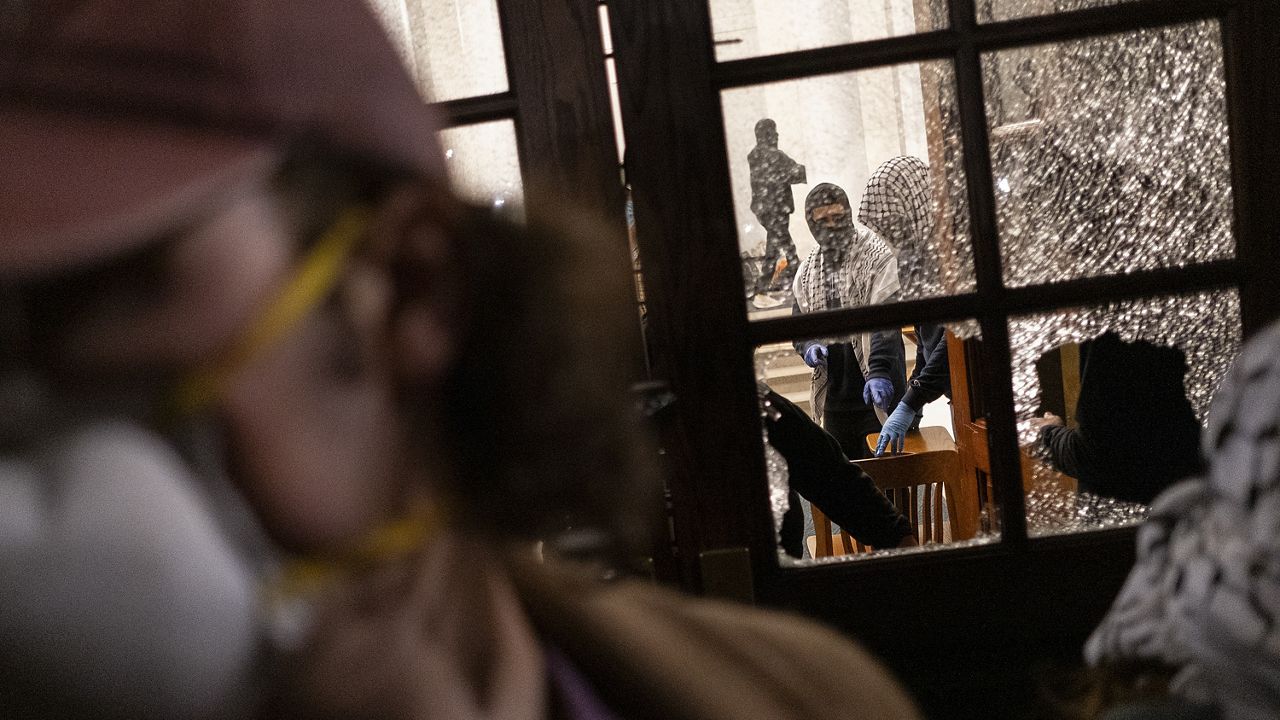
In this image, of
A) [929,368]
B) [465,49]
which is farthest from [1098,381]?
[465,49]

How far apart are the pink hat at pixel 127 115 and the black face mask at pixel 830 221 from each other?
68cm

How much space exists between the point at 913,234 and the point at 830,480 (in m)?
0.25

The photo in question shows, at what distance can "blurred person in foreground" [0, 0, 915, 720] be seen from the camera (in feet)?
0.84

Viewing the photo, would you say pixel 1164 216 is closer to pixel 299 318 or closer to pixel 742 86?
pixel 742 86

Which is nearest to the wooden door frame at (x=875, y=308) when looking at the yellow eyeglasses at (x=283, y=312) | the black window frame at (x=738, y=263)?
the black window frame at (x=738, y=263)

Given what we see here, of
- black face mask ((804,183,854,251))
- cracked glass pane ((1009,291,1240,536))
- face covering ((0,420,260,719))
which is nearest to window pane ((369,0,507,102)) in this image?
black face mask ((804,183,854,251))

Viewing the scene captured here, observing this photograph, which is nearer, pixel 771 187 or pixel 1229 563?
pixel 1229 563

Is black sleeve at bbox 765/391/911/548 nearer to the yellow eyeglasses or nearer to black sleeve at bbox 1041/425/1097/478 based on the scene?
black sleeve at bbox 1041/425/1097/478

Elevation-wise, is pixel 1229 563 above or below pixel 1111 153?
below

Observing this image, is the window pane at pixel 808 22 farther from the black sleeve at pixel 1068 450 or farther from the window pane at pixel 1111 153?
the black sleeve at pixel 1068 450

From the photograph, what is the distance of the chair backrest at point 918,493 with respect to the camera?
94 cm

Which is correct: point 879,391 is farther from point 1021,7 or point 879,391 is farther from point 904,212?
point 1021,7

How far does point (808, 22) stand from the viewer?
35.1 inches

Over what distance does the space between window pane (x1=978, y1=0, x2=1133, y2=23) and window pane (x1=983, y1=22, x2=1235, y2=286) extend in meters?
0.03
